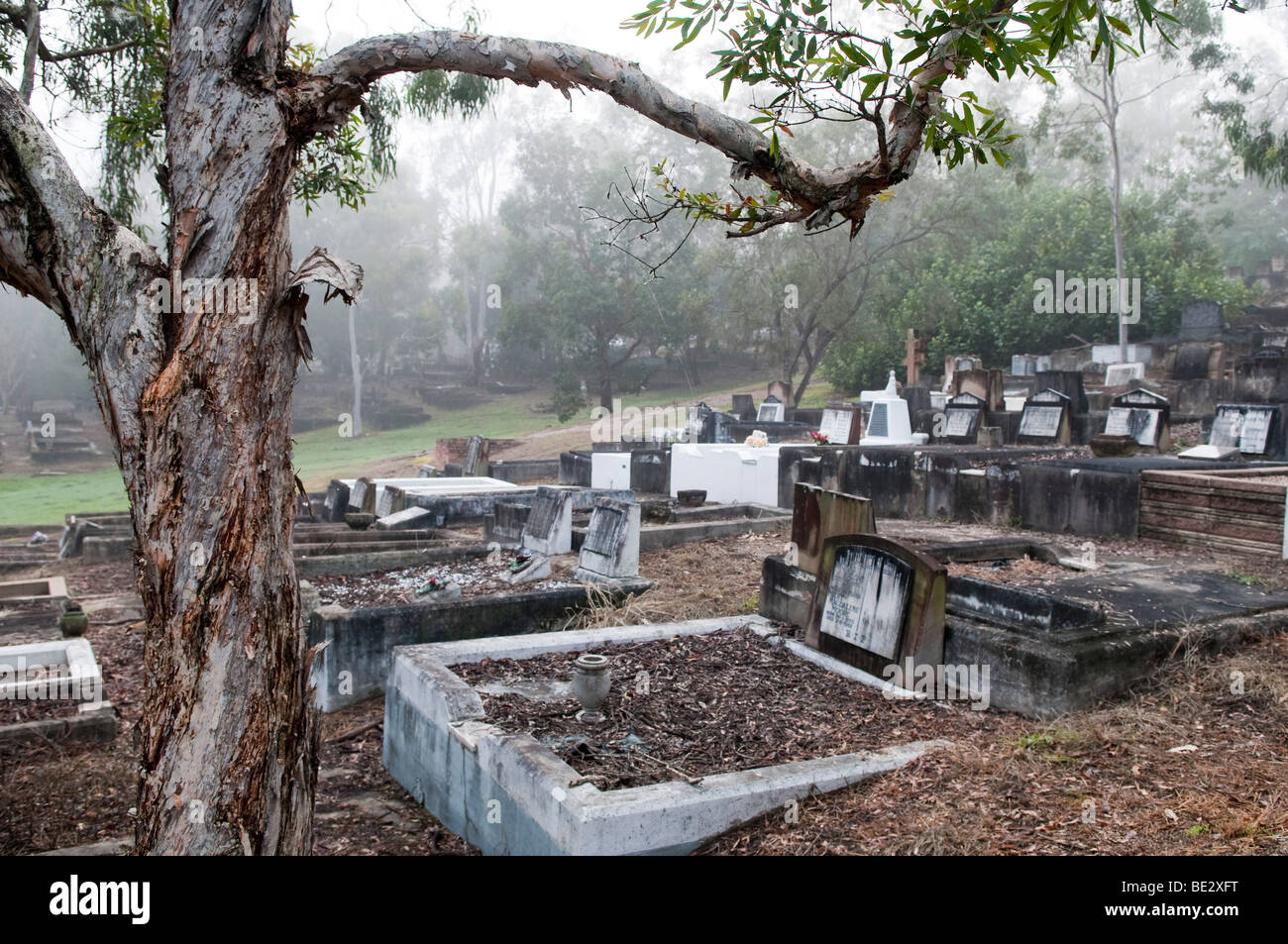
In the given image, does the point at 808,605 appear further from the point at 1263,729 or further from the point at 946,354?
the point at 946,354

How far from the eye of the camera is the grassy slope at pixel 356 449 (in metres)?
22.5

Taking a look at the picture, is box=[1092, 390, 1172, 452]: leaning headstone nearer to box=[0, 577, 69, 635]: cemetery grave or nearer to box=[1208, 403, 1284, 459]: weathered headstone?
box=[1208, 403, 1284, 459]: weathered headstone

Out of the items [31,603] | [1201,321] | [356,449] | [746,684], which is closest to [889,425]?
[746,684]

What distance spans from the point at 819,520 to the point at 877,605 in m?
1.74

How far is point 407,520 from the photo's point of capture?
40.1 feet

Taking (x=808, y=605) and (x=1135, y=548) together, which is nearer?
(x=808, y=605)

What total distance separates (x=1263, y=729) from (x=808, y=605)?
2.82 metres

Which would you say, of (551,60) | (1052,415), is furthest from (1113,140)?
(551,60)

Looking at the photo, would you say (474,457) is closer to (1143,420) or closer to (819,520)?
(1143,420)

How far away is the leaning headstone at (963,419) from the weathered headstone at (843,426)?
170 centimetres

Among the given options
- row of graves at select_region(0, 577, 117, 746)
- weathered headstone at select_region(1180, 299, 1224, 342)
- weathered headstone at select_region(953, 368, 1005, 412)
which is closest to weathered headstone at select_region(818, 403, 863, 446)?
weathered headstone at select_region(953, 368, 1005, 412)

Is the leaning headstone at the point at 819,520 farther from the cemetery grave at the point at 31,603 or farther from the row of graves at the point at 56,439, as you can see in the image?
the row of graves at the point at 56,439

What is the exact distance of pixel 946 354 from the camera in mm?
28656

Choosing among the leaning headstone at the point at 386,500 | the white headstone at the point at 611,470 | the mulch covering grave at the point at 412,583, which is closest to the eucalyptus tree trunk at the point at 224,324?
the mulch covering grave at the point at 412,583
